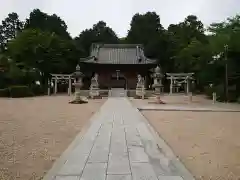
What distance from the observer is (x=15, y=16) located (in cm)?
6450

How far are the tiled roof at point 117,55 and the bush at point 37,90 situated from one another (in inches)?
270

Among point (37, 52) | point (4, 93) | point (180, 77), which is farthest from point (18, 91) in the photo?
point (180, 77)

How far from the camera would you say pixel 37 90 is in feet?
118

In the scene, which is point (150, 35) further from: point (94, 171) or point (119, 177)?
point (119, 177)

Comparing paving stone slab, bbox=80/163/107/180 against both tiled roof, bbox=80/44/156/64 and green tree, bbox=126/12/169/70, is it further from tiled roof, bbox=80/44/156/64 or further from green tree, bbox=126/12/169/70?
green tree, bbox=126/12/169/70

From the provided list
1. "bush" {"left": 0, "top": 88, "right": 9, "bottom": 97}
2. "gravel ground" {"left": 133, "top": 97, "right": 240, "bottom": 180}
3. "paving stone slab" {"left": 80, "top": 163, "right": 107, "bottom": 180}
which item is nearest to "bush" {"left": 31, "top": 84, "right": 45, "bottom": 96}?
"bush" {"left": 0, "top": 88, "right": 9, "bottom": 97}

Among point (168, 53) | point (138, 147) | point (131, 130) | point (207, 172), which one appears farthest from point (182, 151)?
point (168, 53)

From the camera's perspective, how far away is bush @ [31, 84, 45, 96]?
35381mm

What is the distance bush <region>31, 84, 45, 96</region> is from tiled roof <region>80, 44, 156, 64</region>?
6.85m

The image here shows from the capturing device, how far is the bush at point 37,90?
116 ft

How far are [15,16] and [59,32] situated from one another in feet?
65.5

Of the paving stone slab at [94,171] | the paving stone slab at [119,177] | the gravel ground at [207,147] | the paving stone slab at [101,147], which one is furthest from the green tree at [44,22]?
the paving stone slab at [119,177]

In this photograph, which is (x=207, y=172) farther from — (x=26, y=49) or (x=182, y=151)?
(x=26, y=49)

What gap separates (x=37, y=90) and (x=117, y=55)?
12856 millimetres
